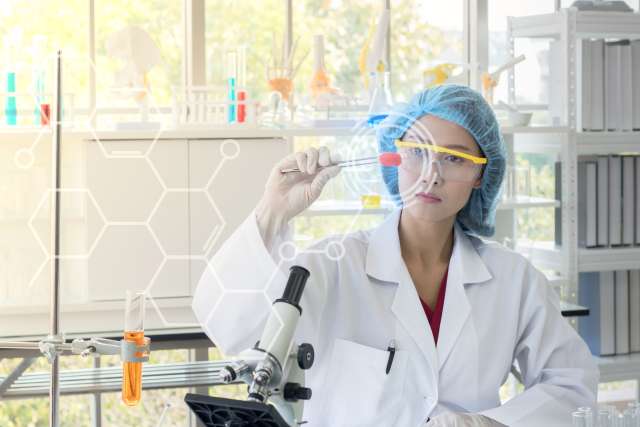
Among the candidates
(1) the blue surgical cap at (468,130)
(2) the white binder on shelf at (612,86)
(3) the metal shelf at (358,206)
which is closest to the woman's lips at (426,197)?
(1) the blue surgical cap at (468,130)

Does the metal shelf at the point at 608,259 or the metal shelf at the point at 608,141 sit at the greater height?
the metal shelf at the point at 608,141

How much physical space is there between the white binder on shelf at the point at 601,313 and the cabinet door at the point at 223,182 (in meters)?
1.41

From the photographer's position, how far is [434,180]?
1914 millimetres

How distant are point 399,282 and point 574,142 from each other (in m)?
1.82

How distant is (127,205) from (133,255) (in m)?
0.17

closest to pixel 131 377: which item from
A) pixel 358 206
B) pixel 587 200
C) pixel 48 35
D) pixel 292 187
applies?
pixel 292 187

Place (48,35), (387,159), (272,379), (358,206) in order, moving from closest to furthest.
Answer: (272,379), (387,159), (358,206), (48,35)

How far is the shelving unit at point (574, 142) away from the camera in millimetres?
3529

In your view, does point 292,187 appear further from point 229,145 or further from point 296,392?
point 229,145


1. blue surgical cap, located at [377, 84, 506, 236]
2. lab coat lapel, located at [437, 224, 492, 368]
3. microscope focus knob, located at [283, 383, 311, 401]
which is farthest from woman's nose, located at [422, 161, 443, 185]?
microscope focus knob, located at [283, 383, 311, 401]

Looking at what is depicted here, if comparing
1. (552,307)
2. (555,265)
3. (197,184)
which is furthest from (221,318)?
(555,265)

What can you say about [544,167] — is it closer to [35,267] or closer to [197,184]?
[197,184]

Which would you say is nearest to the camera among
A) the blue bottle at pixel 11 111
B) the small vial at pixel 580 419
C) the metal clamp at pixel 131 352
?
the metal clamp at pixel 131 352

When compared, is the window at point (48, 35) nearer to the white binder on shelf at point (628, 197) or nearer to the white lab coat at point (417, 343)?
the white lab coat at point (417, 343)
